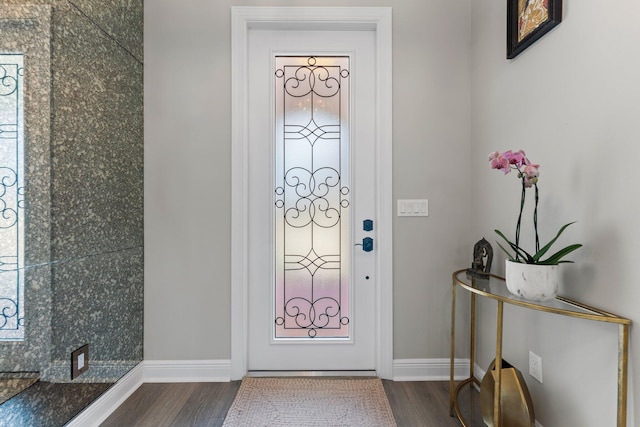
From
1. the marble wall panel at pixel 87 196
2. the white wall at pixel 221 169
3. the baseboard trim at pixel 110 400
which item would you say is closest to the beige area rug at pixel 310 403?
the white wall at pixel 221 169

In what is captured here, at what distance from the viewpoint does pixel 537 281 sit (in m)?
1.25

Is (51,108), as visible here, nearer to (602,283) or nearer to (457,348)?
(602,283)

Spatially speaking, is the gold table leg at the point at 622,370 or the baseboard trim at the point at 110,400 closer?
the gold table leg at the point at 622,370

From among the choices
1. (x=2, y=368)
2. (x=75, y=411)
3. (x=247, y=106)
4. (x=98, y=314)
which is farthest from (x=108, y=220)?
(x=247, y=106)

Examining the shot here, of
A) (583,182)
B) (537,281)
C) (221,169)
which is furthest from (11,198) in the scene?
(583,182)

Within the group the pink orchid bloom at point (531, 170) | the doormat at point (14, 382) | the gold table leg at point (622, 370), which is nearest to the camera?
the gold table leg at point (622, 370)

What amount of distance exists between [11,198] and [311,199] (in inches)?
59.0

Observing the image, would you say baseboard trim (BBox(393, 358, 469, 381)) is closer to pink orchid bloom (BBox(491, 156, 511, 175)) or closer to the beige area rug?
the beige area rug

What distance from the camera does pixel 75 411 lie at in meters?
1.60

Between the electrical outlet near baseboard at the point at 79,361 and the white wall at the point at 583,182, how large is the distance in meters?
2.23

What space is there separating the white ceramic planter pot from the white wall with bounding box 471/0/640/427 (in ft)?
0.53

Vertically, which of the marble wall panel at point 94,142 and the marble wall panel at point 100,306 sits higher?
the marble wall panel at point 94,142

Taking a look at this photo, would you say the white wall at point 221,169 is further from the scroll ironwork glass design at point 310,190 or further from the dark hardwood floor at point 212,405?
the scroll ironwork glass design at point 310,190

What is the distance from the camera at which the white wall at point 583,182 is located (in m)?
1.12
